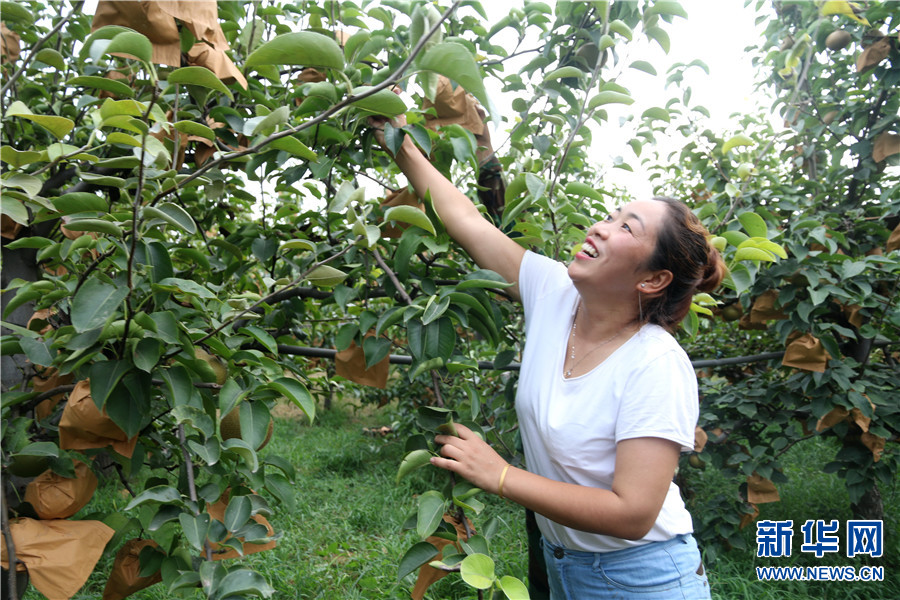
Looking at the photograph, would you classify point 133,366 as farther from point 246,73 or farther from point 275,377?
point 246,73

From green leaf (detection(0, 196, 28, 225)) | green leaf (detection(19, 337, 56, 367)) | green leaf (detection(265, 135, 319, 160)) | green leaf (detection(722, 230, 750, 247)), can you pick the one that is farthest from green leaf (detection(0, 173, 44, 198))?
green leaf (detection(722, 230, 750, 247))

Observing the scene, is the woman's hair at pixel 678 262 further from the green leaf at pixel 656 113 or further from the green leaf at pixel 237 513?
the green leaf at pixel 237 513

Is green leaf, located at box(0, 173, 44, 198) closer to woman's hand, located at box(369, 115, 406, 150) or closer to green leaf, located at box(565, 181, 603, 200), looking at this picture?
woman's hand, located at box(369, 115, 406, 150)

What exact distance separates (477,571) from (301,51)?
2.50 feet

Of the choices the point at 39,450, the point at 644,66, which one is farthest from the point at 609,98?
the point at 39,450

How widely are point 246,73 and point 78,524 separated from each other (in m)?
1.05

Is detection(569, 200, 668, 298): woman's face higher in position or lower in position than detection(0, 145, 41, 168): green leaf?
lower

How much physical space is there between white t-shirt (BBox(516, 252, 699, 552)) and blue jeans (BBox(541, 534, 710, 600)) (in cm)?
2

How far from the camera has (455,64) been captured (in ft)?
2.66

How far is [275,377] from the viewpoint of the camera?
1040 millimetres

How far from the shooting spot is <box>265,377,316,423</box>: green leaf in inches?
38.7

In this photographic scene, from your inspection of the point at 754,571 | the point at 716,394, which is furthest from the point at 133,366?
the point at 754,571

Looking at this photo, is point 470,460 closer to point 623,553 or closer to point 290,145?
point 623,553

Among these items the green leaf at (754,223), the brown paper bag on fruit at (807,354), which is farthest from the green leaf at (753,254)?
the brown paper bag on fruit at (807,354)
